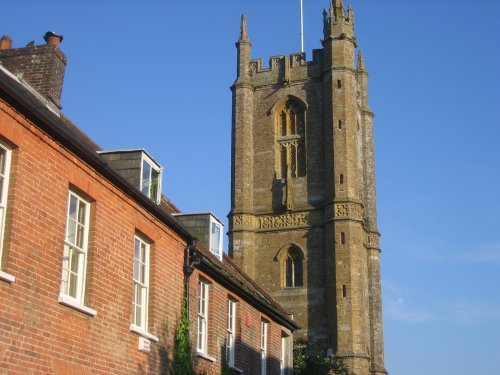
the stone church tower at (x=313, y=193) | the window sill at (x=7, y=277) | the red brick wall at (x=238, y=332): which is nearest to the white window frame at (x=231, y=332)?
the red brick wall at (x=238, y=332)

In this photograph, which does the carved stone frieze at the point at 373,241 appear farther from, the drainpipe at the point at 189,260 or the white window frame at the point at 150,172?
the white window frame at the point at 150,172

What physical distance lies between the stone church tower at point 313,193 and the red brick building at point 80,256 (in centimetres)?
2720

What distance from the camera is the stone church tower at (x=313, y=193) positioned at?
1813 inches

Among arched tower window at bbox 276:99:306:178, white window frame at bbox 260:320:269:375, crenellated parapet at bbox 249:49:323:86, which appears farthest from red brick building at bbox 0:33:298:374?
crenellated parapet at bbox 249:49:323:86

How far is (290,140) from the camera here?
51.3m

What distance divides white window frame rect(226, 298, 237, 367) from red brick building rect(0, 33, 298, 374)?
0.75 feet

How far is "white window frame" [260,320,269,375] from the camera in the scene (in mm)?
22031

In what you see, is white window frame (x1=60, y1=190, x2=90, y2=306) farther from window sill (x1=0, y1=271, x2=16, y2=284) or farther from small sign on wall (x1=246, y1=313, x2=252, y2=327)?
small sign on wall (x1=246, y1=313, x2=252, y2=327)

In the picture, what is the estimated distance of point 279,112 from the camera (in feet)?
172

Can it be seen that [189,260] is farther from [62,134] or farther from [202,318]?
[62,134]

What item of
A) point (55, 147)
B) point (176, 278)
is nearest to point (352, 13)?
point (176, 278)

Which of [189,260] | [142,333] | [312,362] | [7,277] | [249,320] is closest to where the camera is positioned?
[7,277]

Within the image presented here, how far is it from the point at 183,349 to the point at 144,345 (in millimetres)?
1758

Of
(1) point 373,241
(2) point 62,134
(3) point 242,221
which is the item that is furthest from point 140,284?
(1) point 373,241
